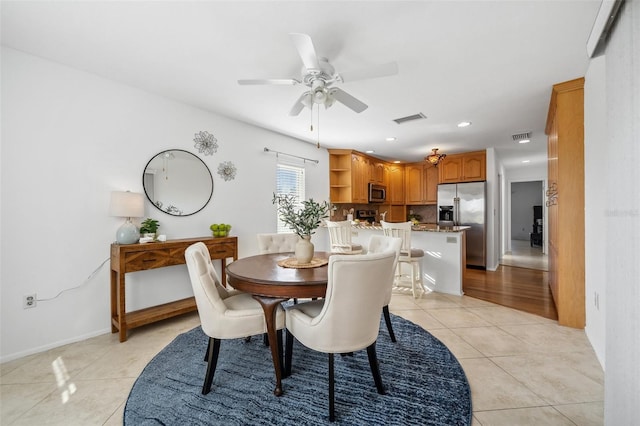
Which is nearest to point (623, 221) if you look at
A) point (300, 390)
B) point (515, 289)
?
point (300, 390)

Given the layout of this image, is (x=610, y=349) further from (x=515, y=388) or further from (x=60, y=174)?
(x=60, y=174)

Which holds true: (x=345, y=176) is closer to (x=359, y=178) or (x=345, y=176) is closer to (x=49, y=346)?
(x=359, y=178)

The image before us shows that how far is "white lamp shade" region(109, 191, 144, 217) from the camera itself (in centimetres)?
250

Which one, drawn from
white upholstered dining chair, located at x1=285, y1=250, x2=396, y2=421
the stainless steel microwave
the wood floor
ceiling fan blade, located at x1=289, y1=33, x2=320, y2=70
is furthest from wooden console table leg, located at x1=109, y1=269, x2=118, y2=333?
the stainless steel microwave

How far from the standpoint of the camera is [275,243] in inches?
118

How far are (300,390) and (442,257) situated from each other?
9.81 ft

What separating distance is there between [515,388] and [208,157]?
382 centimetres

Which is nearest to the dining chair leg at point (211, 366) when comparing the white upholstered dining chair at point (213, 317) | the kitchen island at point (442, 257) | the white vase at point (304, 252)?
the white upholstered dining chair at point (213, 317)

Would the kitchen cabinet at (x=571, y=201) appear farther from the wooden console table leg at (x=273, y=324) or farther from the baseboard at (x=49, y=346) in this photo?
the baseboard at (x=49, y=346)

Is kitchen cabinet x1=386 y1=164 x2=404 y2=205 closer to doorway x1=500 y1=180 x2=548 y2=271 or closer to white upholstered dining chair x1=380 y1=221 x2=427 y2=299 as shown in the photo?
white upholstered dining chair x1=380 y1=221 x2=427 y2=299

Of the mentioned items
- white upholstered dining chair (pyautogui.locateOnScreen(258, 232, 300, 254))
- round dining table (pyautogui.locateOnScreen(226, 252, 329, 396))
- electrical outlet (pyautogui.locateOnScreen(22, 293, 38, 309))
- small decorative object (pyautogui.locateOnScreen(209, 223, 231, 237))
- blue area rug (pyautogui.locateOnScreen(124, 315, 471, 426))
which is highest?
small decorative object (pyautogui.locateOnScreen(209, 223, 231, 237))

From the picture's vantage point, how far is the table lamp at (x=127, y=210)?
2.50 m

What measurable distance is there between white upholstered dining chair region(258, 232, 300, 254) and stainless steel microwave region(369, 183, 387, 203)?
3.38 metres

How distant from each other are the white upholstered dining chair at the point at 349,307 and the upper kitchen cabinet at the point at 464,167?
5208mm
